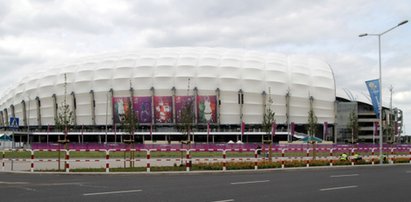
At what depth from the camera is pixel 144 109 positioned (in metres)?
116

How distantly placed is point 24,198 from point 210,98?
339 ft

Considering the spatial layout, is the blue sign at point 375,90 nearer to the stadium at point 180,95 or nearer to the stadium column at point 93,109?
the stadium at point 180,95

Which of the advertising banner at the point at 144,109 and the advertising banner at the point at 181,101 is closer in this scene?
the advertising banner at the point at 181,101

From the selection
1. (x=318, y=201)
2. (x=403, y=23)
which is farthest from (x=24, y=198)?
(x=403, y=23)

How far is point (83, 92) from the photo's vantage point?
121875 mm

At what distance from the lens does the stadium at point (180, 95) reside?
116125 mm

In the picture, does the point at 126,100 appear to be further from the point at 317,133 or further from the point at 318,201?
the point at 318,201

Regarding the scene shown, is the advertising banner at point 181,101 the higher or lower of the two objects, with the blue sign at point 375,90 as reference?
higher

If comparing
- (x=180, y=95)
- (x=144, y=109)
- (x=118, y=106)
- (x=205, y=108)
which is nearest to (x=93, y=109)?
(x=118, y=106)

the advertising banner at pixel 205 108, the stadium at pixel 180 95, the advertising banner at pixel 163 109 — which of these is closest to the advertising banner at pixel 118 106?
the stadium at pixel 180 95

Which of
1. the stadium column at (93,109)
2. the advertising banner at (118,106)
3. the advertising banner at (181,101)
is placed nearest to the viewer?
the advertising banner at (181,101)

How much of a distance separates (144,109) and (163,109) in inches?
164

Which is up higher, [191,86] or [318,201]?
[191,86]

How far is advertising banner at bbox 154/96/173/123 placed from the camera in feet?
380
